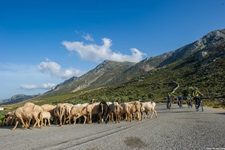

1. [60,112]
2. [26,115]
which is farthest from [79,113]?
[26,115]

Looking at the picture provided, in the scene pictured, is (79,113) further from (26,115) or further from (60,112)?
(26,115)

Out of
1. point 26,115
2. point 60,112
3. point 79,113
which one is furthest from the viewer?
point 79,113

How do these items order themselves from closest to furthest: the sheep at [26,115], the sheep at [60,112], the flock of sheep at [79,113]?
the sheep at [26,115]
the flock of sheep at [79,113]
the sheep at [60,112]

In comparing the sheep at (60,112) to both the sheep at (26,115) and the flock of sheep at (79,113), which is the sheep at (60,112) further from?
the sheep at (26,115)

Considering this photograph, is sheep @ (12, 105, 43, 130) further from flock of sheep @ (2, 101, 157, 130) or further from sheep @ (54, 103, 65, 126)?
sheep @ (54, 103, 65, 126)

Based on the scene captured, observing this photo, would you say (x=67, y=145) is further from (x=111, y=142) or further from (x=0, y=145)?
(x=0, y=145)

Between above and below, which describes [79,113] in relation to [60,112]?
below

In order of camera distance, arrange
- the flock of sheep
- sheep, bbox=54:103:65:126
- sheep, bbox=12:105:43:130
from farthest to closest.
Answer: sheep, bbox=54:103:65:126 < the flock of sheep < sheep, bbox=12:105:43:130

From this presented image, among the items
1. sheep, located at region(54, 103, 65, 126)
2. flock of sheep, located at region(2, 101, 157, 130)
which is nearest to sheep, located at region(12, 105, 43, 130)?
flock of sheep, located at region(2, 101, 157, 130)

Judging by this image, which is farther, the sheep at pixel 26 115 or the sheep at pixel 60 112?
the sheep at pixel 60 112

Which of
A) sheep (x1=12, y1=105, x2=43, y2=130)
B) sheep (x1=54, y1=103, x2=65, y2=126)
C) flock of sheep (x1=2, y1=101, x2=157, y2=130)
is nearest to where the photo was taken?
sheep (x1=12, y1=105, x2=43, y2=130)

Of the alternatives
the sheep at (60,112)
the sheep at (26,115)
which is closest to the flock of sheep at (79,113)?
the sheep at (60,112)

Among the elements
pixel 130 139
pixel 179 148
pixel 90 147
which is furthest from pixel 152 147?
pixel 90 147


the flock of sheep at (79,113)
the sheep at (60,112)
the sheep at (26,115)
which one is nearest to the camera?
the sheep at (26,115)
